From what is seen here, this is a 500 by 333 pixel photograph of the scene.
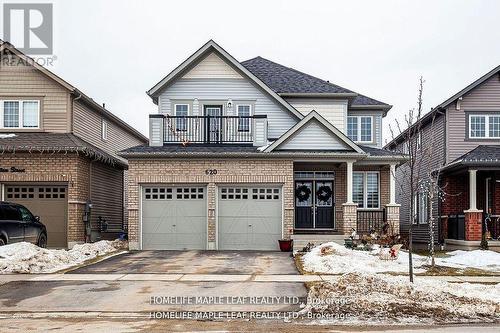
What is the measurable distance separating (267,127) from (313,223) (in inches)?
171

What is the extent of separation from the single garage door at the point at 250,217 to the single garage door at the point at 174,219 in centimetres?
78

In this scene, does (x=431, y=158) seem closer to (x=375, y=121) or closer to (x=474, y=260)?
(x=375, y=121)

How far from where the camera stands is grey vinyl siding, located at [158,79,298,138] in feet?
87.7

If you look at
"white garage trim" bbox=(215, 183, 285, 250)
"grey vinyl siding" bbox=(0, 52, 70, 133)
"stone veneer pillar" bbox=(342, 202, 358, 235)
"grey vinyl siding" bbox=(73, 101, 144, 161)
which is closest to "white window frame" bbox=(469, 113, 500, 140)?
"stone veneer pillar" bbox=(342, 202, 358, 235)

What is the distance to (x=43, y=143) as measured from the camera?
24969mm

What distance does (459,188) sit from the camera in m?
27.7

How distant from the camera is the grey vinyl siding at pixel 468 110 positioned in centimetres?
2712

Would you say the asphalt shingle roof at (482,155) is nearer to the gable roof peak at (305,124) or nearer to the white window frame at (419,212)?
the gable roof peak at (305,124)

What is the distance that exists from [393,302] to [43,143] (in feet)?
56.2

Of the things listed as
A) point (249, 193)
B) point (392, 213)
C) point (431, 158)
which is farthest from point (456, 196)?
point (249, 193)

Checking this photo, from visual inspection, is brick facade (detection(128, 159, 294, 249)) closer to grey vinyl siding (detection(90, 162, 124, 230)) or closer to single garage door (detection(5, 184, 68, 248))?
single garage door (detection(5, 184, 68, 248))

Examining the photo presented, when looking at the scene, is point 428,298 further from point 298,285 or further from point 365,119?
point 365,119

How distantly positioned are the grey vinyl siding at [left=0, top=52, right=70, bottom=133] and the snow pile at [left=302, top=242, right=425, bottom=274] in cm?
1186

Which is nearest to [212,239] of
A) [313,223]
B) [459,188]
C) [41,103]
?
[313,223]
